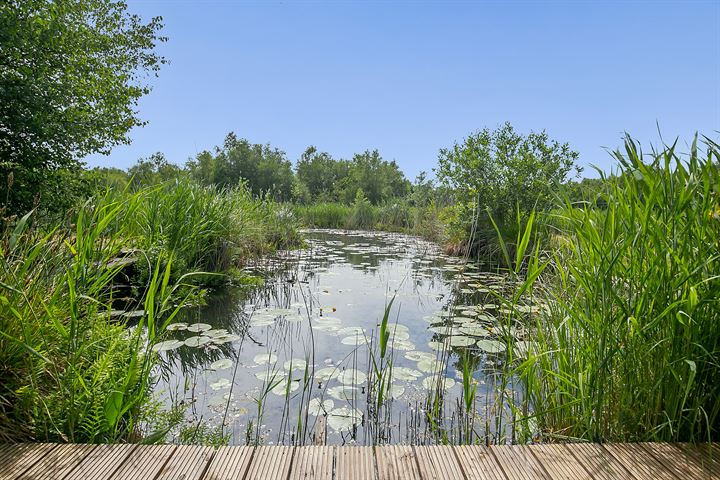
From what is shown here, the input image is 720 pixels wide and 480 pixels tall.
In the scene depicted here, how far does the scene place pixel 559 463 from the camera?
133 cm

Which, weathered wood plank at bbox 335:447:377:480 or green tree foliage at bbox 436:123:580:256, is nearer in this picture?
weathered wood plank at bbox 335:447:377:480

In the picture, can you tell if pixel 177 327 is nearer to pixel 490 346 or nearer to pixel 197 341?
pixel 197 341

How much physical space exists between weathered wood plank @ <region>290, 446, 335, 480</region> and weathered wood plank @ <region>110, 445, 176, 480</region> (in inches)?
16.3

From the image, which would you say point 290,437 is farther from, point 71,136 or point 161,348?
point 71,136

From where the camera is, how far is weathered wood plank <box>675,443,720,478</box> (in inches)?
50.3

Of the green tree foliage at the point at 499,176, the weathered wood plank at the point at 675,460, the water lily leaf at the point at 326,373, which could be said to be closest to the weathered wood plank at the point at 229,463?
the weathered wood plank at the point at 675,460

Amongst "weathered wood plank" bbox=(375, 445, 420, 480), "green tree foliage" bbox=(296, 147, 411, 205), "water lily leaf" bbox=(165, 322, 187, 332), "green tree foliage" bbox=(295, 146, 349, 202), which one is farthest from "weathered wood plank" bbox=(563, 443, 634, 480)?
"green tree foliage" bbox=(295, 146, 349, 202)

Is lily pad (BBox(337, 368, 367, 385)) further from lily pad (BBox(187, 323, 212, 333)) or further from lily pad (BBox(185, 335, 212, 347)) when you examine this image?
lily pad (BBox(187, 323, 212, 333))

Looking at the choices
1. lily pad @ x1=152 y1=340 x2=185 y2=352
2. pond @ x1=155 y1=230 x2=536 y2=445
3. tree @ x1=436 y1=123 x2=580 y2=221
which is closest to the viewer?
pond @ x1=155 y1=230 x2=536 y2=445

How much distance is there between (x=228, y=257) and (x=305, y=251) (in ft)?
11.4

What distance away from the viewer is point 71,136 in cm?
470

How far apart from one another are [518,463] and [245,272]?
230 inches

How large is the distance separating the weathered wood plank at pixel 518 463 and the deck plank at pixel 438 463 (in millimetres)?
149

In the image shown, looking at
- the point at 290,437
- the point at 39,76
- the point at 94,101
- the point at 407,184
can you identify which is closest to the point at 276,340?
the point at 290,437
